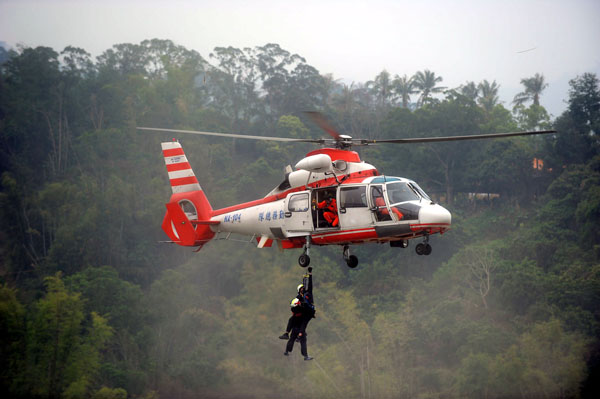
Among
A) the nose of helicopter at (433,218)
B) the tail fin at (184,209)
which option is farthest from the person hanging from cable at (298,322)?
the tail fin at (184,209)

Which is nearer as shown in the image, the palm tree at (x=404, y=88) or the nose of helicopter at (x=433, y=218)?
the nose of helicopter at (x=433, y=218)

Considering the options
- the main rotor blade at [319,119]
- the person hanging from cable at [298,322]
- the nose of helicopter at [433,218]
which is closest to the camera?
the main rotor blade at [319,119]

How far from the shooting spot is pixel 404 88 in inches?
3319

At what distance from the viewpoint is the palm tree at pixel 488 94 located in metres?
78.2

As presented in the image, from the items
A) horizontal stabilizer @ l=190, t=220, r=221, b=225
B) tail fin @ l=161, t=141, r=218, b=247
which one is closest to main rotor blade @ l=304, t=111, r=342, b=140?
horizontal stabilizer @ l=190, t=220, r=221, b=225

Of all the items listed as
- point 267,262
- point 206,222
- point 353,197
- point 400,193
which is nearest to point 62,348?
point 267,262

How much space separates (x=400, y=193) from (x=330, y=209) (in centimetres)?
166

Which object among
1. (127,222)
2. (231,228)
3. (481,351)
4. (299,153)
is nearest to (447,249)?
(481,351)

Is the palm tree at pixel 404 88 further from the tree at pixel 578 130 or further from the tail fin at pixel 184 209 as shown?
the tail fin at pixel 184 209

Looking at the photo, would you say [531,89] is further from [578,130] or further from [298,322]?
[298,322]

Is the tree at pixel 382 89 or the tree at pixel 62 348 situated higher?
the tree at pixel 382 89

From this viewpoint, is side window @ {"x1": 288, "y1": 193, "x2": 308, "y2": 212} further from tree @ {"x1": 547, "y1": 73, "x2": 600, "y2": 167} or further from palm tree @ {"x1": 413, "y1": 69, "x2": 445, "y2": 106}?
palm tree @ {"x1": 413, "y1": 69, "x2": 445, "y2": 106}

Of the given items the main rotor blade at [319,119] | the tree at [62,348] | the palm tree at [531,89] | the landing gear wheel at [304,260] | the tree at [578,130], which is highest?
the palm tree at [531,89]

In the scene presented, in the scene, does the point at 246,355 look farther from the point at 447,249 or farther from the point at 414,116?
the point at 414,116
